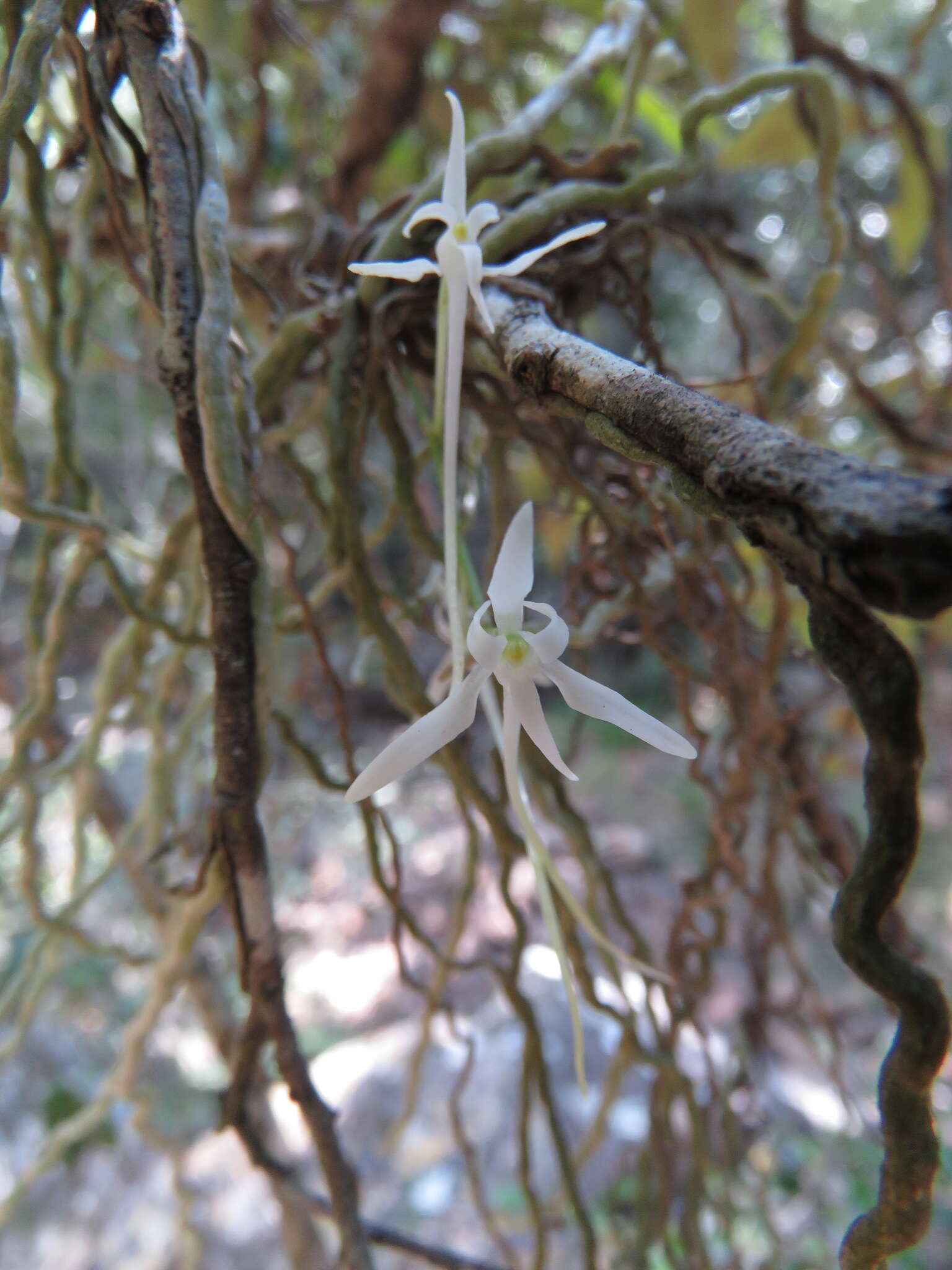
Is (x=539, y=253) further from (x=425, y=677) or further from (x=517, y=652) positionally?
(x=425, y=677)

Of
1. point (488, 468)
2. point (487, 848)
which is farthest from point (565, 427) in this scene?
point (487, 848)

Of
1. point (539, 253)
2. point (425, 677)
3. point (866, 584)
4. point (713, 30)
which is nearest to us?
point (866, 584)

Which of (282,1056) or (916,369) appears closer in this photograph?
(282,1056)

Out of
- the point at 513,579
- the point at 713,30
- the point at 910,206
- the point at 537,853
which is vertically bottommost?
the point at 537,853

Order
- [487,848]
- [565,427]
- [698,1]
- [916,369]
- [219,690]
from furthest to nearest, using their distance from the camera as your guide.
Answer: [487,848], [916,369], [698,1], [565,427], [219,690]

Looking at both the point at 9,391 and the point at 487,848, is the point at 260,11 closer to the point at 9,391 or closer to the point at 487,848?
the point at 9,391

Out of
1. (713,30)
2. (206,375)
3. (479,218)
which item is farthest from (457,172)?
(713,30)

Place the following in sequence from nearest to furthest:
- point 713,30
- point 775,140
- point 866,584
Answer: point 866,584
point 713,30
point 775,140

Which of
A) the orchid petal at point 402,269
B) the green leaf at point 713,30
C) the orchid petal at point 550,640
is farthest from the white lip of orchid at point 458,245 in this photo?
the green leaf at point 713,30
